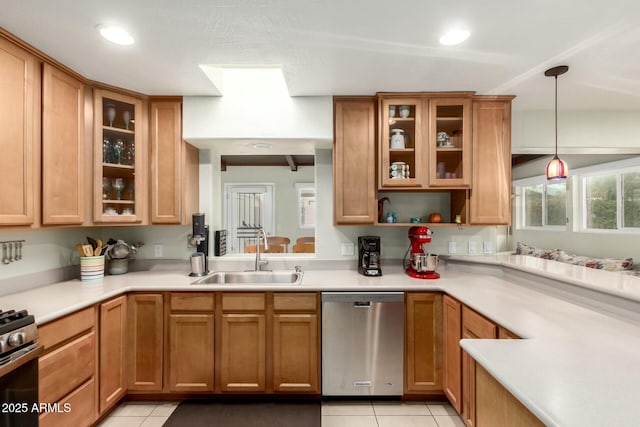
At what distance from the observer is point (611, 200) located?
4.29 meters

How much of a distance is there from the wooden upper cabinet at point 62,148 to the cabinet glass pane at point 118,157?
168mm

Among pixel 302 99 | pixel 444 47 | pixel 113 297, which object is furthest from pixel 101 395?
pixel 444 47

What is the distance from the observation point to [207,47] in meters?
1.69

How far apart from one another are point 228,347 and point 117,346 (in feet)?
2.43

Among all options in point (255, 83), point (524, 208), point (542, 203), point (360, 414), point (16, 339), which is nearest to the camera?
point (16, 339)

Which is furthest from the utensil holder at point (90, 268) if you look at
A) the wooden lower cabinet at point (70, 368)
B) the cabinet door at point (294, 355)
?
the cabinet door at point (294, 355)

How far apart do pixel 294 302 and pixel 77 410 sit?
1.37m

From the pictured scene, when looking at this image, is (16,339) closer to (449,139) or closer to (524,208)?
(449,139)

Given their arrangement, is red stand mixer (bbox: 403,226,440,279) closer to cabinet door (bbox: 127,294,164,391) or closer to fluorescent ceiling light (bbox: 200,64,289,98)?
fluorescent ceiling light (bbox: 200,64,289,98)

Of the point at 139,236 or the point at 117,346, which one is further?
the point at 139,236

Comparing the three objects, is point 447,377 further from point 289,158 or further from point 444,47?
point 289,158

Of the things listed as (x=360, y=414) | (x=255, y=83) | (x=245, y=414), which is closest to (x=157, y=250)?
(x=245, y=414)

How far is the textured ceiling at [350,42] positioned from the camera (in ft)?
4.49

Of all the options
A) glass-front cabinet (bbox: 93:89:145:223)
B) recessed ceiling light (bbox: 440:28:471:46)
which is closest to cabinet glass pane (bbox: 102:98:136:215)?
glass-front cabinet (bbox: 93:89:145:223)
